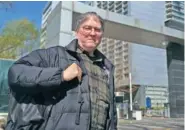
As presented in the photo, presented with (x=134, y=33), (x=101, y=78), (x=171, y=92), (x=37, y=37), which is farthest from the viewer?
(x=37, y=37)

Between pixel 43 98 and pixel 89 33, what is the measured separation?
0.38m

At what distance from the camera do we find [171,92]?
13.2 m

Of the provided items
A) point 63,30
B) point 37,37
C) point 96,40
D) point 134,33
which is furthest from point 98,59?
point 37,37

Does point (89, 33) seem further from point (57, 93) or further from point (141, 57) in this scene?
point (141, 57)

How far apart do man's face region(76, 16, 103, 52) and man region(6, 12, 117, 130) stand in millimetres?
22

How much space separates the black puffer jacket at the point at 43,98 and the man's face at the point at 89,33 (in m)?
0.18

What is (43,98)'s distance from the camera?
1.08m

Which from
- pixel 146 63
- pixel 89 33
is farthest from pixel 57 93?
pixel 146 63

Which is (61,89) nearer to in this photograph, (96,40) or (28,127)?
(28,127)

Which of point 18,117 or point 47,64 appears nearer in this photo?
point 18,117

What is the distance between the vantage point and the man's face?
1.28 m

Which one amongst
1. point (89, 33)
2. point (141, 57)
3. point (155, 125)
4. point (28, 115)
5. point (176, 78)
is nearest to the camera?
point (28, 115)

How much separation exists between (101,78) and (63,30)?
580 centimetres

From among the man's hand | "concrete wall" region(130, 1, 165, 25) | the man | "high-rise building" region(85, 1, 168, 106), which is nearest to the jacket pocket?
the man
